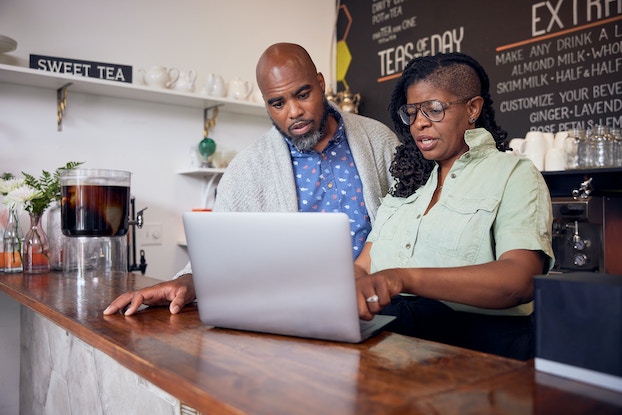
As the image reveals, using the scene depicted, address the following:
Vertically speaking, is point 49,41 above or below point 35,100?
above

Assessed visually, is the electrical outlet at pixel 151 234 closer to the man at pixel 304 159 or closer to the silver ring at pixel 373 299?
the man at pixel 304 159

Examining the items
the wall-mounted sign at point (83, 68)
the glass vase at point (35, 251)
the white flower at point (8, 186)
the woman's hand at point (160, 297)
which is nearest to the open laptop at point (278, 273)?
the woman's hand at point (160, 297)

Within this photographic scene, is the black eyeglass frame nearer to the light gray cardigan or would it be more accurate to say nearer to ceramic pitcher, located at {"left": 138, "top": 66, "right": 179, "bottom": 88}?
the light gray cardigan

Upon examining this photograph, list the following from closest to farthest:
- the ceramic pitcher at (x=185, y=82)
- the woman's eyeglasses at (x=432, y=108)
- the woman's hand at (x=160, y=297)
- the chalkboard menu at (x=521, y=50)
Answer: the woman's hand at (x=160, y=297), the woman's eyeglasses at (x=432, y=108), the chalkboard menu at (x=521, y=50), the ceramic pitcher at (x=185, y=82)

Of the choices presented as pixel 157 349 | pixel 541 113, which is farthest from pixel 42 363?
pixel 541 113

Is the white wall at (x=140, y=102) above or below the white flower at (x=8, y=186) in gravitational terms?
above

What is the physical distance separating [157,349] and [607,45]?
8.26 ft

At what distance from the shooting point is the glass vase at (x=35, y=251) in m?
2.14

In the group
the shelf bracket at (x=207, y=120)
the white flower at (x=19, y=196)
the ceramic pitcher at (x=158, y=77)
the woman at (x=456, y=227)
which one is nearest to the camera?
the woman at (x=456, y=227)

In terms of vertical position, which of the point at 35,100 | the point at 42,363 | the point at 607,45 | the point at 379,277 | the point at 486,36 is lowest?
the point at 42,363

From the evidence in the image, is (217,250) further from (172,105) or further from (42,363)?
(172,105)

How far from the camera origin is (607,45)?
8.42 ft

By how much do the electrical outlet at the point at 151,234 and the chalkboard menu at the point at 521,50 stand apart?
1.60 meters

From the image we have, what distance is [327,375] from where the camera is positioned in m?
0.73
